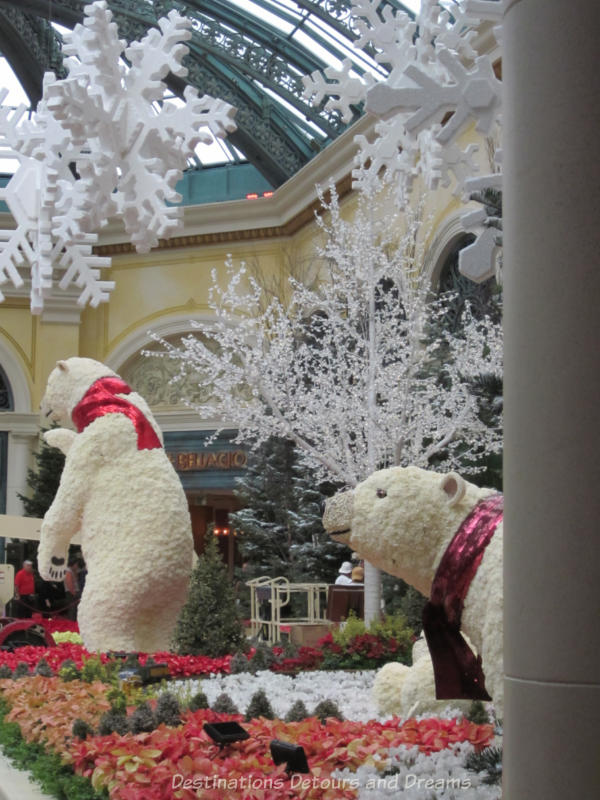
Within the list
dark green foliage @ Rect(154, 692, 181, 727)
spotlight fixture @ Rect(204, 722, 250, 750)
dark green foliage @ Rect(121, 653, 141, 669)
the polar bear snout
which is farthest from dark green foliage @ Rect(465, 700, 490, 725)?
dark green foliage @ Rect(121, 653, 141, 669)

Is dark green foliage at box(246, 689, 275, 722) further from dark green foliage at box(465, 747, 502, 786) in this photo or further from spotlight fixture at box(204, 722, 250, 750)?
dark green foliage at box(465, 747, 502, 786)

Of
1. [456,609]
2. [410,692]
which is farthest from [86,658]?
[456,609]

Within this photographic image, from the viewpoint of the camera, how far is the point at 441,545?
16.0 feet

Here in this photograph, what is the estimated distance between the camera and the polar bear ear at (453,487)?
15.8 feet

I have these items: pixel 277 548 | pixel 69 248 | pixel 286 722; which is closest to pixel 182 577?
pixel 69 248

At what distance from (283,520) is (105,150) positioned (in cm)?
1092

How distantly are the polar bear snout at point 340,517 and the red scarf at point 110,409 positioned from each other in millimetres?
3537

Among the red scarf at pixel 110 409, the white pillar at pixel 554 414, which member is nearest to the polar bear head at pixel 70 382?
the red scarf at pixel 110 409

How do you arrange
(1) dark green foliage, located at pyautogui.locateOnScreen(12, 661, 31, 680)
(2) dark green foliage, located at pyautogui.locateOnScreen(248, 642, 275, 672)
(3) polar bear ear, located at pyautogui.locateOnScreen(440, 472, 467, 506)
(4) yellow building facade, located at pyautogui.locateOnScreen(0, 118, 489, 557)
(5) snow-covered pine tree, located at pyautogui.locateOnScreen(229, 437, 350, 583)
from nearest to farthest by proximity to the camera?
(3) polar bear ear, located at pyautogui.locateOnScreen(440, 472, 467, 506)
(1) dark green foliage, located at pyautogui.locateOnScreen(12, 661, 31, 680)
(2) dark green foliage, located at pyautogui.locateOnScreen(248, 642, 275, 672)
(5) snow-covered pine tree, located at pyautogui.locateOnScreen(229, 437, 350, 583)
(4) yellow building facade, located at pyautogui.locateOnScreen(0, 118, 489, 557)

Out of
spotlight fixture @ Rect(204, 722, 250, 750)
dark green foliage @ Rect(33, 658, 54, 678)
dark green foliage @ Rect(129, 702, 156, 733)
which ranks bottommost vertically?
dark green foliage @ Rect(33, 658, 54, 678)

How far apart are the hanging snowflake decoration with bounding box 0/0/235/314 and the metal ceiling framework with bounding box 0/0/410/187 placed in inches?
379

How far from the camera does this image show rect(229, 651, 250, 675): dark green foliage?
7836mm

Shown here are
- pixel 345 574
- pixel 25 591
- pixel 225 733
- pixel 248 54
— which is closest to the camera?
pixel 225 733

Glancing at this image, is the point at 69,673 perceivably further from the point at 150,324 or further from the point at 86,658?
the point at 150,324
